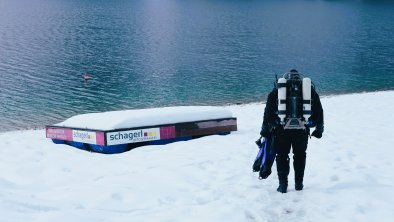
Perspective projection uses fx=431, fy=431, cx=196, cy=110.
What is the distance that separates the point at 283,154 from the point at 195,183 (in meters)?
2.39

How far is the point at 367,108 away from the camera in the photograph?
920 inches

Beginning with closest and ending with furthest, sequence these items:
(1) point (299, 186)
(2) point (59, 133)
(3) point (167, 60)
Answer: (1) point (299, 186) < (2) point (59, 133) < (3) point (167, 60)

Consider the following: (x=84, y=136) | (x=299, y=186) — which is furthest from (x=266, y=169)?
(x=84, y=136)

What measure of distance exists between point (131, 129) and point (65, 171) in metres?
3.92

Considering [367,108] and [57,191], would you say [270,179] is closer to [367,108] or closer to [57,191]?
[57,191]

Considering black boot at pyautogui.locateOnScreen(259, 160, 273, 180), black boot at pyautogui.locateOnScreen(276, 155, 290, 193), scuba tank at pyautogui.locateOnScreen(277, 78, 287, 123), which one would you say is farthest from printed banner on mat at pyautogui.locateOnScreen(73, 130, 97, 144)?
scuba tank at pyautogui.locateOnScreen(277, 78, 287, 123)

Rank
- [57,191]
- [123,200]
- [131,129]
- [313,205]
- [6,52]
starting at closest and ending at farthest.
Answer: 1. [313,205]
2. [123,200]
3. [57,191]
4. [131,129]
5. [6,52]

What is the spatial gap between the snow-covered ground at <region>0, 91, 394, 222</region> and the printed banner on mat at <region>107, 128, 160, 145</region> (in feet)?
3.01

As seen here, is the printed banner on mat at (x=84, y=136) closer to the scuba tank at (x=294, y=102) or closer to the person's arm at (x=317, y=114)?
the scuba tank at (x=294, y=102)

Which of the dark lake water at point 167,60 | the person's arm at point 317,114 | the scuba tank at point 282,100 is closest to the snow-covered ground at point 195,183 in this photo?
the person's arm at point 317,114

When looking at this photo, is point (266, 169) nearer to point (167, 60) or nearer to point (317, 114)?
point (317, 114)

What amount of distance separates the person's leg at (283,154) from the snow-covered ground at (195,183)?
28 centimetres

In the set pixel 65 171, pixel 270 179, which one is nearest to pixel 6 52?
pixel 65 171

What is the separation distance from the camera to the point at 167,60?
63.4 metres
